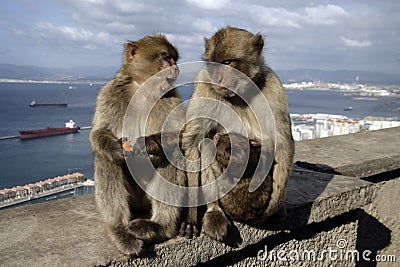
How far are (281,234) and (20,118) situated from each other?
6693 centimetres

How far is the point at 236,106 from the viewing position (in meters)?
2.47

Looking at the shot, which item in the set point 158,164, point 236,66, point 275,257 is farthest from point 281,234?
point 236,66

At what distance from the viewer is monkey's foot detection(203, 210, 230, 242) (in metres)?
2.02

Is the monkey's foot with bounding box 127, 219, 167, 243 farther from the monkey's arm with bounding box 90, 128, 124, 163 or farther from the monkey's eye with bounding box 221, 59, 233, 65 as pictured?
the monkey's eye with bounding box 221, 59, 233, 65

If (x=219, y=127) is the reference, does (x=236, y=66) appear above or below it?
above

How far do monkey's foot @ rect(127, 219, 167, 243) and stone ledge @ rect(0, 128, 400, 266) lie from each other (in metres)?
0.05

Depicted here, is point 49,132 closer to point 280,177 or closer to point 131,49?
point 131,49

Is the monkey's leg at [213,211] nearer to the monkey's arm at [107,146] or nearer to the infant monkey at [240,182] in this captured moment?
the infant monkey at [240,182]

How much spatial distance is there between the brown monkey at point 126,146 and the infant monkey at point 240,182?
0.88ft

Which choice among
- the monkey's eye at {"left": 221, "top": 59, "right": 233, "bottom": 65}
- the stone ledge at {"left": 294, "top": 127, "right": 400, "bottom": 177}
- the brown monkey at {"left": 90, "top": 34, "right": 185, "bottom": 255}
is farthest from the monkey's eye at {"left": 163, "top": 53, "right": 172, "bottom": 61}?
the stone ledge at {"left": 294, "top": 127, "right": 400, "bottom": 177}

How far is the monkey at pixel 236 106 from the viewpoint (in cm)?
223

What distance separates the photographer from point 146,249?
188 cm

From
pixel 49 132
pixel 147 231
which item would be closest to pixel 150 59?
→ pixel 147 231

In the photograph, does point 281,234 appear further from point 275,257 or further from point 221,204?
point 221,204
